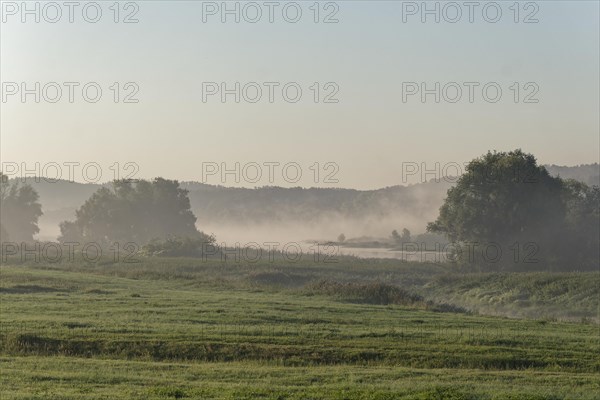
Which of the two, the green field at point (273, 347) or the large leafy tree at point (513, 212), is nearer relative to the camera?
the green field at point (273, 347)

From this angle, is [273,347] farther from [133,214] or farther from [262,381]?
[133,214]

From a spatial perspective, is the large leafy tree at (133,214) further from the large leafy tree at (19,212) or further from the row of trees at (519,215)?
the row of trees at (519,215)

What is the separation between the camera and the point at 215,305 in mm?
50000

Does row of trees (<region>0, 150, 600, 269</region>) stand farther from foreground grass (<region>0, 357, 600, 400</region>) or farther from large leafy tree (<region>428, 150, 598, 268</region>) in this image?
foreground grass (<region>0, 357, 600, 400</region>)

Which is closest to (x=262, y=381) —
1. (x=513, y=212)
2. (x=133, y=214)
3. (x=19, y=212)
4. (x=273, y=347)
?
(x=273, y=347)

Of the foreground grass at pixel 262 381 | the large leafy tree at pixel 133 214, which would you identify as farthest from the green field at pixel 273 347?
the large leafy tree at pixel 133 214

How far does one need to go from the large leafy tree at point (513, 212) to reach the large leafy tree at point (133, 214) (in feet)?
181

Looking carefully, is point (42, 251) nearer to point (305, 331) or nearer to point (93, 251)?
point (93, 251)

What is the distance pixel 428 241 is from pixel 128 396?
513 ft

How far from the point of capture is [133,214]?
142m

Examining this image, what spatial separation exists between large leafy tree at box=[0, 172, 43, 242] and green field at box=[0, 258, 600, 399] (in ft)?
289

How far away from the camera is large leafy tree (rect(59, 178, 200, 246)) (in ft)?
464

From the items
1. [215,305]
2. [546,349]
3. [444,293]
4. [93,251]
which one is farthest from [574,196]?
[546,349]

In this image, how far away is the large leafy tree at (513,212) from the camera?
3720 inches
